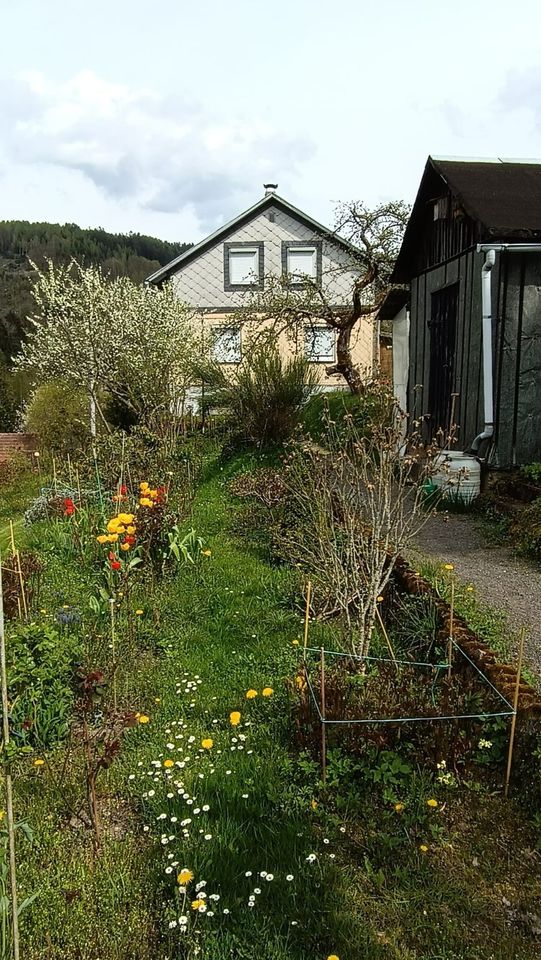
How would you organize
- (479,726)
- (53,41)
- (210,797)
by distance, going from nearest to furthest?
(210,797), (479,726), (53,41)

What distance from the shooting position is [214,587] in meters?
4.77

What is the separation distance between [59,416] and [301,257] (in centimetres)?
1097

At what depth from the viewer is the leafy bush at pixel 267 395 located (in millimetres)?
8375

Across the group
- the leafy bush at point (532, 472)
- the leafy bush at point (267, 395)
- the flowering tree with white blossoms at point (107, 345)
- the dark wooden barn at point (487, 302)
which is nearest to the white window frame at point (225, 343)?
the flowering tree with white blossoms at point (107, 345)

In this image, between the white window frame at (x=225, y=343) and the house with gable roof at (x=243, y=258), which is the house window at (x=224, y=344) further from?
the house with gable roof at (x=243, y=258)

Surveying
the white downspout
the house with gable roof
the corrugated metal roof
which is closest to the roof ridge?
the house with gable roof

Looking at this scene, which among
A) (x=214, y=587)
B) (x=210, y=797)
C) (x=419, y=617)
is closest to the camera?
(x=210, y=797)

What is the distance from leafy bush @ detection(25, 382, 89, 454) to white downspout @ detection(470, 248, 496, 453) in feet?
29.9

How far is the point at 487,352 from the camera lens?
6680mm

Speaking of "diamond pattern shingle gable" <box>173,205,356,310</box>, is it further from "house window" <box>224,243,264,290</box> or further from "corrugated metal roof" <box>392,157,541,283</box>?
"corrugated metal roof" <box>392,157,541,283</box>

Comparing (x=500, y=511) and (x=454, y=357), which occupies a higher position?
(x=454, y=357)

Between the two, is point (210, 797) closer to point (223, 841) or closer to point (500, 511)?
point (223, 841)

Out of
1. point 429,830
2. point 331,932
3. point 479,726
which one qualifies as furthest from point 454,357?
point 331,932

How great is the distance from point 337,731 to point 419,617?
4.22 ft
